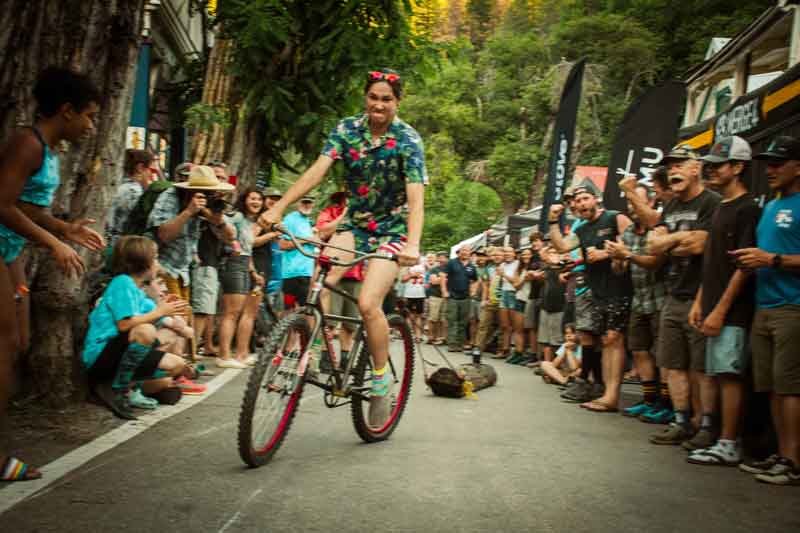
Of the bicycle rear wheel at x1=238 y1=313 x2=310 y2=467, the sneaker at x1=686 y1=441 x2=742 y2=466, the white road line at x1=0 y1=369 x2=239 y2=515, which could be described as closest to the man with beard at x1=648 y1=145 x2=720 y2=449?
the sneaker at x1=686 y1=441 x2=742 y2=466

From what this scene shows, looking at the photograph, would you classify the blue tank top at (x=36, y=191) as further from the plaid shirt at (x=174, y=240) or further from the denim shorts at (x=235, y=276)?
the denim shorts at (x=235, y=276)

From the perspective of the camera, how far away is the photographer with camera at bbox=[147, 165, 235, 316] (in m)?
7.69

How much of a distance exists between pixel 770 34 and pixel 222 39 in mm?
8301

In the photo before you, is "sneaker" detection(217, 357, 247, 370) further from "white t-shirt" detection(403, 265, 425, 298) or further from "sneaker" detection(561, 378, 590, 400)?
"white t-shirt" detection(403, 265, 425, 298)

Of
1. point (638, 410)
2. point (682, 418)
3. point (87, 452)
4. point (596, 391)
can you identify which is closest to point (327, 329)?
point (87, 452)

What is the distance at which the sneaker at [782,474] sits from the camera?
16.3 feet

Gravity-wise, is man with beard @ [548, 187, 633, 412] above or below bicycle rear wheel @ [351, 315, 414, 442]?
above

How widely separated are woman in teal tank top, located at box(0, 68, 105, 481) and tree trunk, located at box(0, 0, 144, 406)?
3.03 feet

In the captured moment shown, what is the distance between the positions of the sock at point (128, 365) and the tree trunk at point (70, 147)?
0.32m

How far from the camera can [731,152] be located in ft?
19.2

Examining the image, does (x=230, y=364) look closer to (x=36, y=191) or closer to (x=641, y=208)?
(x=641, y=208)

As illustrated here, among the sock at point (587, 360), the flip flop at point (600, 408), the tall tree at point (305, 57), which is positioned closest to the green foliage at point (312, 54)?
the tall tree at point (305, 57)

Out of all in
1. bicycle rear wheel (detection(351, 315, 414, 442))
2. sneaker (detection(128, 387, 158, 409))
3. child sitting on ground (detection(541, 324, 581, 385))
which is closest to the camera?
bicycle rear wheel (detection(351, 315, 414, 442))

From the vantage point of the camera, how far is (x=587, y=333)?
8883 millimetres
